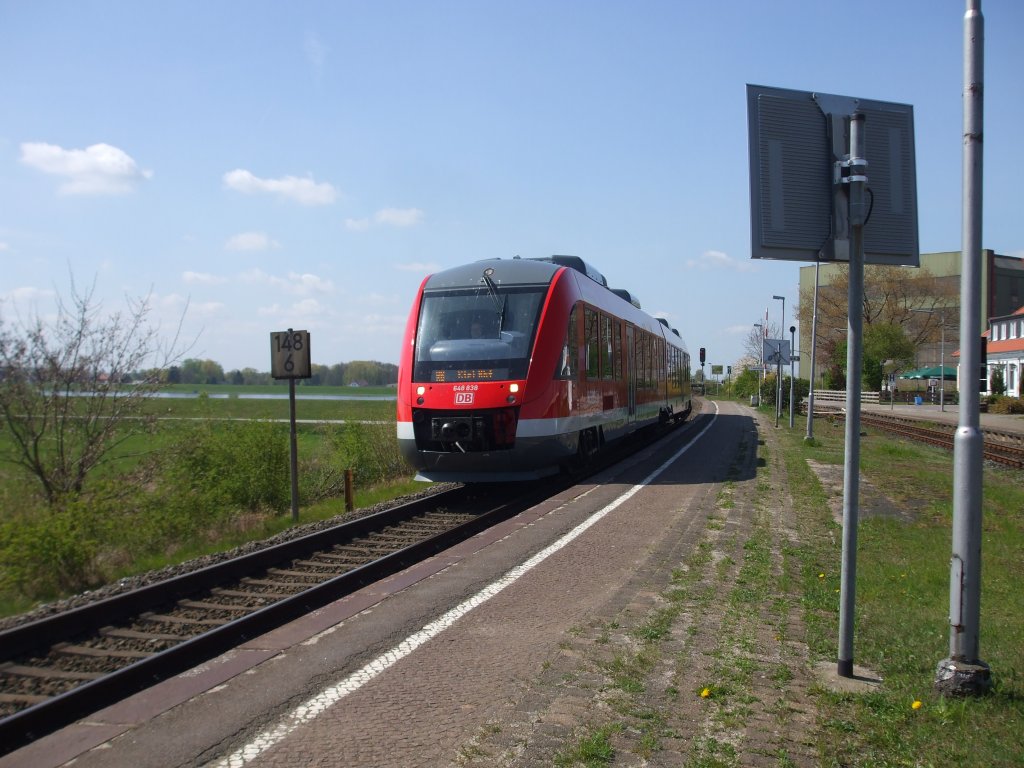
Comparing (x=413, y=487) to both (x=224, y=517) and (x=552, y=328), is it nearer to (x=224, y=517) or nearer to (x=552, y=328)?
(x=224, y=517)

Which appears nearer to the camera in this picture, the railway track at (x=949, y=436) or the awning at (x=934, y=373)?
the railway track at (x=949, y=436)

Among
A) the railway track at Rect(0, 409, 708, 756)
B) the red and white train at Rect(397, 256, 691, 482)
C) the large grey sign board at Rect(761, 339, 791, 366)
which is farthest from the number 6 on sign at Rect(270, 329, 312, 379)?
the large grey sign board at Rect(761, 339, 791, 366)

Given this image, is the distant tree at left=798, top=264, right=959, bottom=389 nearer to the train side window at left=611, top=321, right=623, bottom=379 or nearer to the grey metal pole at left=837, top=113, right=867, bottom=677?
the train side window at left=611, top=321, right=623, bottom=379

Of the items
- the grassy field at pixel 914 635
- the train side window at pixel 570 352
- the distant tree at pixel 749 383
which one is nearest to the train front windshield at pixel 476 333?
the train side window at pixel 570 352

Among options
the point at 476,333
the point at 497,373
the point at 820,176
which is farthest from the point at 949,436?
the point at 820,176

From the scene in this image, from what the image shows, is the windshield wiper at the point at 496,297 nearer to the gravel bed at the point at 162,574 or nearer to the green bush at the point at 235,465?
the gravel bed at the point at 162,574

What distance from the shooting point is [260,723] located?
426 cm

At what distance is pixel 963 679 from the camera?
167 inches

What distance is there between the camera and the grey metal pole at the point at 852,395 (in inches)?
184

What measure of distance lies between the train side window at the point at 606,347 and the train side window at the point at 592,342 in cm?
45

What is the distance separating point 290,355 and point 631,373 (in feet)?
28.9

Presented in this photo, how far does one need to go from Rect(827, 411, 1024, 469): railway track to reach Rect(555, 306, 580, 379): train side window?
9084 mm

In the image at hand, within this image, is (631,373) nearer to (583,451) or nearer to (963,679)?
(583,451)

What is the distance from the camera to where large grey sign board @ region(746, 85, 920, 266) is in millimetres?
4910
